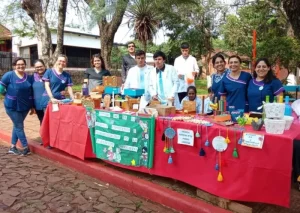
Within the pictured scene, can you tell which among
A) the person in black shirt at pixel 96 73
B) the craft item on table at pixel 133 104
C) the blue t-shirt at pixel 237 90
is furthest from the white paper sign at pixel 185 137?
the person in black shirt at pixel 96 73

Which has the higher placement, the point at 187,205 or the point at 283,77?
the point at 283,77

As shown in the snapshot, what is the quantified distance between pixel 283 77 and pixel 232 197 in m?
7.24

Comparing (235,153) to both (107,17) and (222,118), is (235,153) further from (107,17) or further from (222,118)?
(107,17)

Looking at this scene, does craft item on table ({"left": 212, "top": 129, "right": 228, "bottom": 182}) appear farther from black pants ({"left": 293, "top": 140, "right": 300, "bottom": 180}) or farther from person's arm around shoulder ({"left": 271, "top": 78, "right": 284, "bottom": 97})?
person's arm around shoulder ({"left": 271, "top": 78, "right": 284, "bottom": 97})

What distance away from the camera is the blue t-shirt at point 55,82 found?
478 cm

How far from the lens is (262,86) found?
3449mm

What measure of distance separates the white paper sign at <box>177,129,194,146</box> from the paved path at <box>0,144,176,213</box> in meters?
0.75

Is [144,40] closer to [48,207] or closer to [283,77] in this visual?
[283,77]

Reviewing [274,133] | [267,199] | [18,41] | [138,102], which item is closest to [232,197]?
[267,199]

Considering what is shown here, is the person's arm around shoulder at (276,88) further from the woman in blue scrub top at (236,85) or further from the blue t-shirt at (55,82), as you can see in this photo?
the blue t-shirt at (55,82)

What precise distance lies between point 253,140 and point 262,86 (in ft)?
3.58

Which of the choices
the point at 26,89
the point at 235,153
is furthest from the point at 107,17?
the point at 235,153

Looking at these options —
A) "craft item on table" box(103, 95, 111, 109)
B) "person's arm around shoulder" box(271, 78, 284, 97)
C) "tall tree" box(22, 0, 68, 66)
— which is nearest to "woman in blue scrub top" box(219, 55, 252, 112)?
"person's arm around shoulder" box(271, 78, 284, 97)

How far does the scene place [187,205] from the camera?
3006 millimetres
